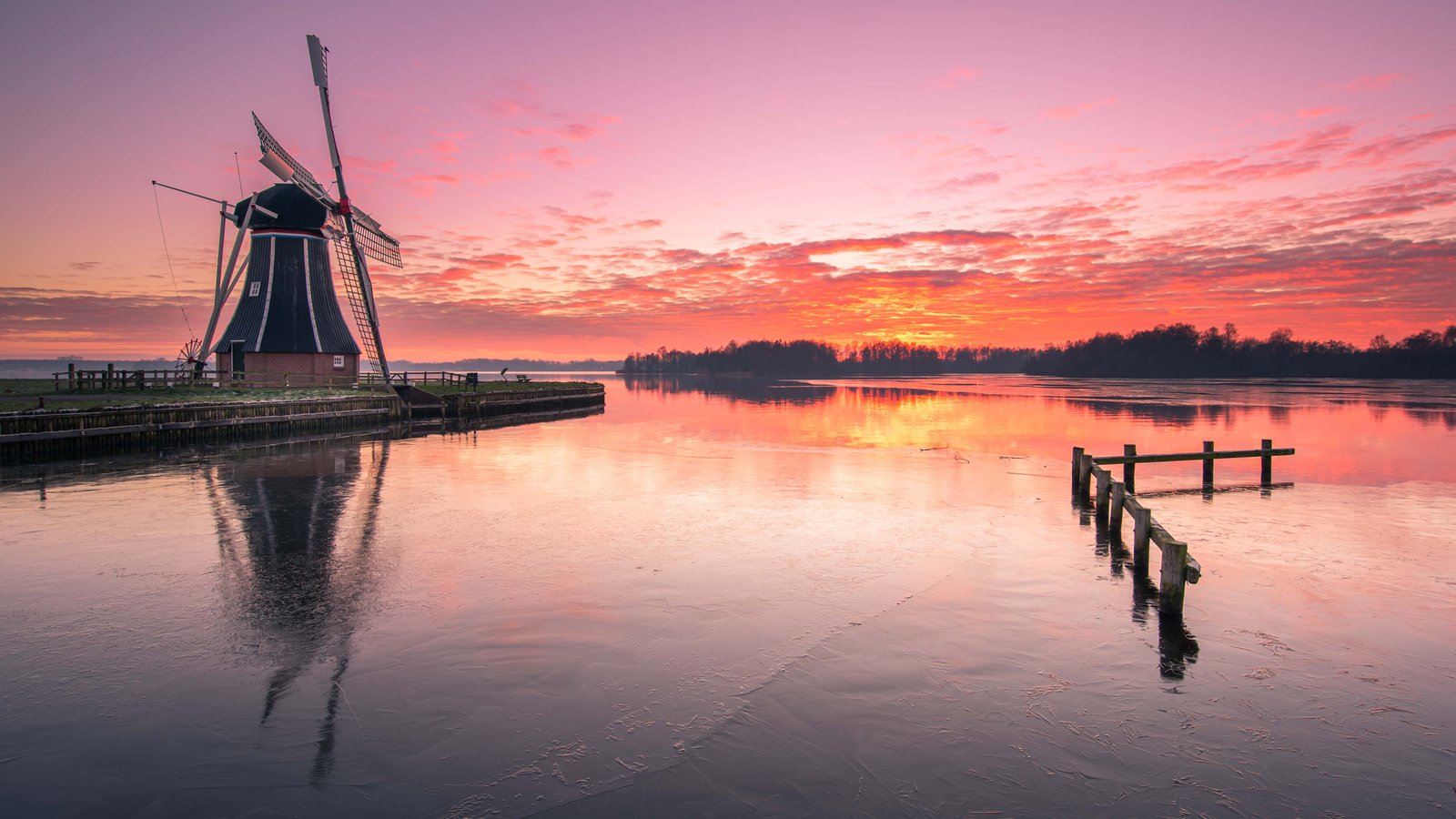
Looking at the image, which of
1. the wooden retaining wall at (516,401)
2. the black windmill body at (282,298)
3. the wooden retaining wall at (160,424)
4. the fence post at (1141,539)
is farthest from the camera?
the wooden retaining wall at (516,401)

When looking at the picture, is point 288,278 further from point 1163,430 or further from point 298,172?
point 1163,430

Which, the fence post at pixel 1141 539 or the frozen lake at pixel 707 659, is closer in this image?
the frozen lake at pixel 707 659

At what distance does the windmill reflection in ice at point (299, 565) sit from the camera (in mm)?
7930

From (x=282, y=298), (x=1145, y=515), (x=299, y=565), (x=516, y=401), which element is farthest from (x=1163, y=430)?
(x=282, y=298)

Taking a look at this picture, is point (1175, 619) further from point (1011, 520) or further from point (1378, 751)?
point (1011, 520)

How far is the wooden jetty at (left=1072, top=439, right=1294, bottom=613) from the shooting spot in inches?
389

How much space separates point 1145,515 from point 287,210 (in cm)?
4698

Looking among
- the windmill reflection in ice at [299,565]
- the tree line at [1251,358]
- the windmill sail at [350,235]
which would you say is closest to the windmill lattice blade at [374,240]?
the windmill sail at [350,235]

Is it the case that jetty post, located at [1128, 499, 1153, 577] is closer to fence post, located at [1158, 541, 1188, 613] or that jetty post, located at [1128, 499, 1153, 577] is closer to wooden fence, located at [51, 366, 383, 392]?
fence post, located at [1158, 541, 1188, 613]

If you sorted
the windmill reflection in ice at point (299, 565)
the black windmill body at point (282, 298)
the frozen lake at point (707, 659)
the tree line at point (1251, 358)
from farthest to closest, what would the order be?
1. the tree line at point (1251, 358)
2. the black windmill body at point (282, 298)
3. the windmill reflection in ice at point (299, 565)
4. the frozen lake at point (707, 659)

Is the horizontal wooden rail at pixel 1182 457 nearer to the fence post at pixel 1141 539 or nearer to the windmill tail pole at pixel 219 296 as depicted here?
the fence post at pixel 1141 539

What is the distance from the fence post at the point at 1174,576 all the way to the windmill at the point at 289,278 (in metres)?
44.8

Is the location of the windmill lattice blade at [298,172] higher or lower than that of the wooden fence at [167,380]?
higher

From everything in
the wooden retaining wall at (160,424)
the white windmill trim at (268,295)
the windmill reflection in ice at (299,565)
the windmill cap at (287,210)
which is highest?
the windmill cap at (287,210)
